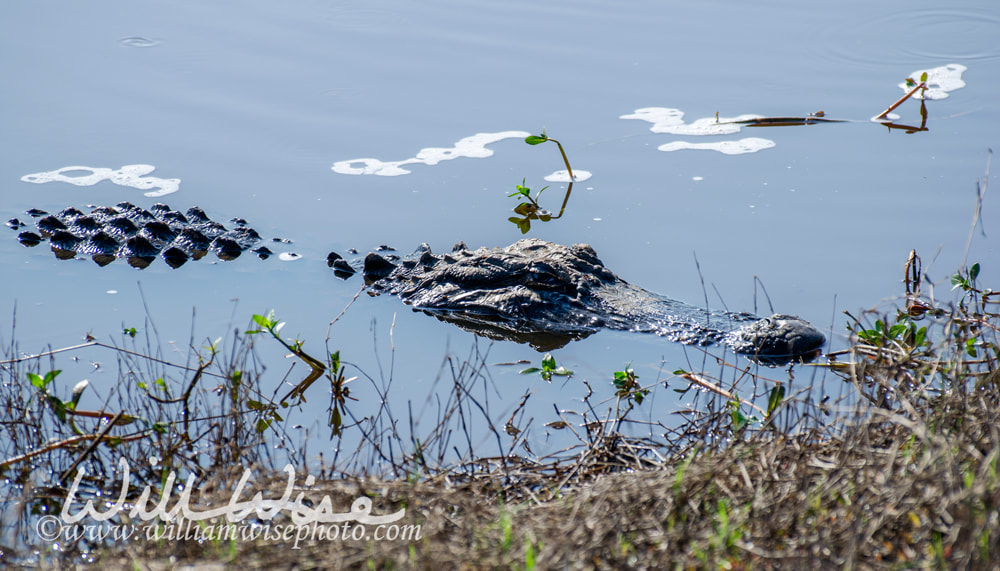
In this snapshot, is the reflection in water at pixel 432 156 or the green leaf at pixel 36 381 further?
the reflection in water at pixel 432 156

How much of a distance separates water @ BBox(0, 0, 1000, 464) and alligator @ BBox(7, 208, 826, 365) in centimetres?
16

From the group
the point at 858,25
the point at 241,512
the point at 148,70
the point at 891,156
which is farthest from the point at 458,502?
the point at 858,25

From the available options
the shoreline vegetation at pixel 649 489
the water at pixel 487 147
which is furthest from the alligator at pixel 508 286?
the shoreline vegetation at pixel 649 489

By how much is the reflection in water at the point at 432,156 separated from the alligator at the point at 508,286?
4.46ft

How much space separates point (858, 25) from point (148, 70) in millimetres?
8596

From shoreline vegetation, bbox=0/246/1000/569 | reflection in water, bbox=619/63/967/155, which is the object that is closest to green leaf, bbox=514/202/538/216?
reflection in water, bbox=619/63/967/155

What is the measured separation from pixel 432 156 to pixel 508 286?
274 cm

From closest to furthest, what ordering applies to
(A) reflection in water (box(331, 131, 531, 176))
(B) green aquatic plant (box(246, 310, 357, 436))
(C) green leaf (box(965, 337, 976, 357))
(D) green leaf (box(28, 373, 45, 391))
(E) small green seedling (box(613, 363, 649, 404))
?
(D) green leaf (box(28, 373, 45, 391)) < (C) green leaf (box(965, 337, 976, 357)) < (B) green aquatic plant (box(246, 310, 357, 436)) < (E) small green seedling (box(613, 363, 649, 404)) < (A) reflection in water (box(331, 131, 531, 176))

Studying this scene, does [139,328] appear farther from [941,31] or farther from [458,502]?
[941,31]

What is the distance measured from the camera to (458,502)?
10.3 feet

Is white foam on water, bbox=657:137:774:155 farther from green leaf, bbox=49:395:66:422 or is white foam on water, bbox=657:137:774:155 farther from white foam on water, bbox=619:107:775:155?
green leaf, bbox=49:395:66:422

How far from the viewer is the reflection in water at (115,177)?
8.42m

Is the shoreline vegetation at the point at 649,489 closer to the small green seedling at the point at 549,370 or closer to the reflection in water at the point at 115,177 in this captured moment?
the small green seedling at the point at 549,370

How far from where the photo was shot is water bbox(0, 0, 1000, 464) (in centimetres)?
608
